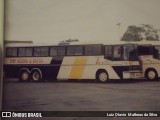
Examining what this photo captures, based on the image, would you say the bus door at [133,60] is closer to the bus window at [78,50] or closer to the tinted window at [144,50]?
the tinted window at [144,50]

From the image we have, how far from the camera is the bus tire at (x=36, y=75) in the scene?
362 centimetres

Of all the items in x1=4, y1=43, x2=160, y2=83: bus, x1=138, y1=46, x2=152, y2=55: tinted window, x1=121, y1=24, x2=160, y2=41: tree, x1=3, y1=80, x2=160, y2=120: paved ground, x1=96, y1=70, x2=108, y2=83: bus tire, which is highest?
Result: x1=121, y1=24, x2=160, y2=41: tree

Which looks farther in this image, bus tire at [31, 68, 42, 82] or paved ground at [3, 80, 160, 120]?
bus tire at [31, 68, 42, 82]

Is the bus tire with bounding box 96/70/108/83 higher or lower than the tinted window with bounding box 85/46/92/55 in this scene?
lower

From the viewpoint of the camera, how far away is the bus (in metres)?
3.56

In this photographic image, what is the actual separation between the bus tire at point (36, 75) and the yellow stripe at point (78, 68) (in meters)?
0.36

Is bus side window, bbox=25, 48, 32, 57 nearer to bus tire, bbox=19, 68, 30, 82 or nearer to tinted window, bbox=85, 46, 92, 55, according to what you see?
bus tire, bbox=19, 68, 30, 82

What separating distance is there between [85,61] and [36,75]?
1.90 ft

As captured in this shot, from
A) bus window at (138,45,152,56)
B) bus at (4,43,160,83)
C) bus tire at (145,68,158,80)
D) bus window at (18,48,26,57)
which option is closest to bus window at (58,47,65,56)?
bus at (4,43,160,83)

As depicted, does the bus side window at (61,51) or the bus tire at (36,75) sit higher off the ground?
the bus side window at (61,51)

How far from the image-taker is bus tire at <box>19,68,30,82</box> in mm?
3623

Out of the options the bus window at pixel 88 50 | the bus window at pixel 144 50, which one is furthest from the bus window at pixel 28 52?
the bus window at pixel 144 50

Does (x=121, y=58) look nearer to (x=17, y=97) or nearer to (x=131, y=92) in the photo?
(x=131, y=92)

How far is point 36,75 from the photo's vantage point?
3637 millimetres
